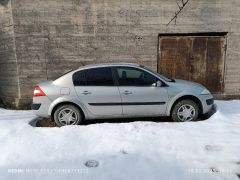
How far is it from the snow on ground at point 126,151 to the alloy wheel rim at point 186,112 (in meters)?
0.32

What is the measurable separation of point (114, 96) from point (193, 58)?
3.84 meters

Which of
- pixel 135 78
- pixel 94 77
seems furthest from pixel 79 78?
pixel 135 78

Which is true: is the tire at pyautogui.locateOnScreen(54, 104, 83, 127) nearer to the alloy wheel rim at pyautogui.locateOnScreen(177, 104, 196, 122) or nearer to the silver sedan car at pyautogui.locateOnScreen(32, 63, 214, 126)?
the silver sedan car at pyautogui.locateOnScreen(32, 63, 214, 126)

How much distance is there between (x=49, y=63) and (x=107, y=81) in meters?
3.10

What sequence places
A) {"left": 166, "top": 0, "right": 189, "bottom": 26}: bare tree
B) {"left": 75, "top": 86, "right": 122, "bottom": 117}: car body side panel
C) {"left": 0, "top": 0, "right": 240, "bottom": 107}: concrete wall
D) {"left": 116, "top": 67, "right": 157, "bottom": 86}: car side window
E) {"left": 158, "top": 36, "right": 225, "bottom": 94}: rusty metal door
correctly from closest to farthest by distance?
{"left": 75, "top": 86, "right": 122, "bottom": 117}: car body side panel
{"left": 116, "top": 67, "right": 157, "bottom": 86}: car side window
{"left": 0, "top": 0, "right": 240, "bottom": 107}: concrete wall
{"left": 166, "top": 0, "right": 189, "bottom": 26}: bare tree
{"left": 158, "top": 36, "right": 225, "bottom": 94}: rusty metal door

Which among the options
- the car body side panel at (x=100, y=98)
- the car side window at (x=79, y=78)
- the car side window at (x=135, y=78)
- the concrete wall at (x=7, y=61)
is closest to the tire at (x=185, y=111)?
the car side window at (x=135, y=78)

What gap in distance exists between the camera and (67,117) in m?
5.84

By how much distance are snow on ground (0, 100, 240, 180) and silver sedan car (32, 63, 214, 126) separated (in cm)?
39

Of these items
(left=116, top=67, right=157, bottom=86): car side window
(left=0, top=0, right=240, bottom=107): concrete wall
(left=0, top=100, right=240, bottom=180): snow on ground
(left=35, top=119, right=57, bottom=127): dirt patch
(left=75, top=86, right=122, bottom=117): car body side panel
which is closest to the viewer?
(left=0, top=100, right=240, bottom=180): snow on ground

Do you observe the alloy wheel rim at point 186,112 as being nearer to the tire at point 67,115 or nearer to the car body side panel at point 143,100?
the car body side panel at point 143,100

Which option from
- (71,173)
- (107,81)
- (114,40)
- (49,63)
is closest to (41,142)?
(71,173)

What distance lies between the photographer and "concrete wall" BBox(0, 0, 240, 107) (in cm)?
795

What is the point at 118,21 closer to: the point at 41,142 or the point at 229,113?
the point at 229,113

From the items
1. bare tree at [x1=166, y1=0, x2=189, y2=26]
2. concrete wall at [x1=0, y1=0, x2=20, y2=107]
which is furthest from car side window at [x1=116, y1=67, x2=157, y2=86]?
concrete wall at [x1=0, y1=0, x2=20, y2=107]
